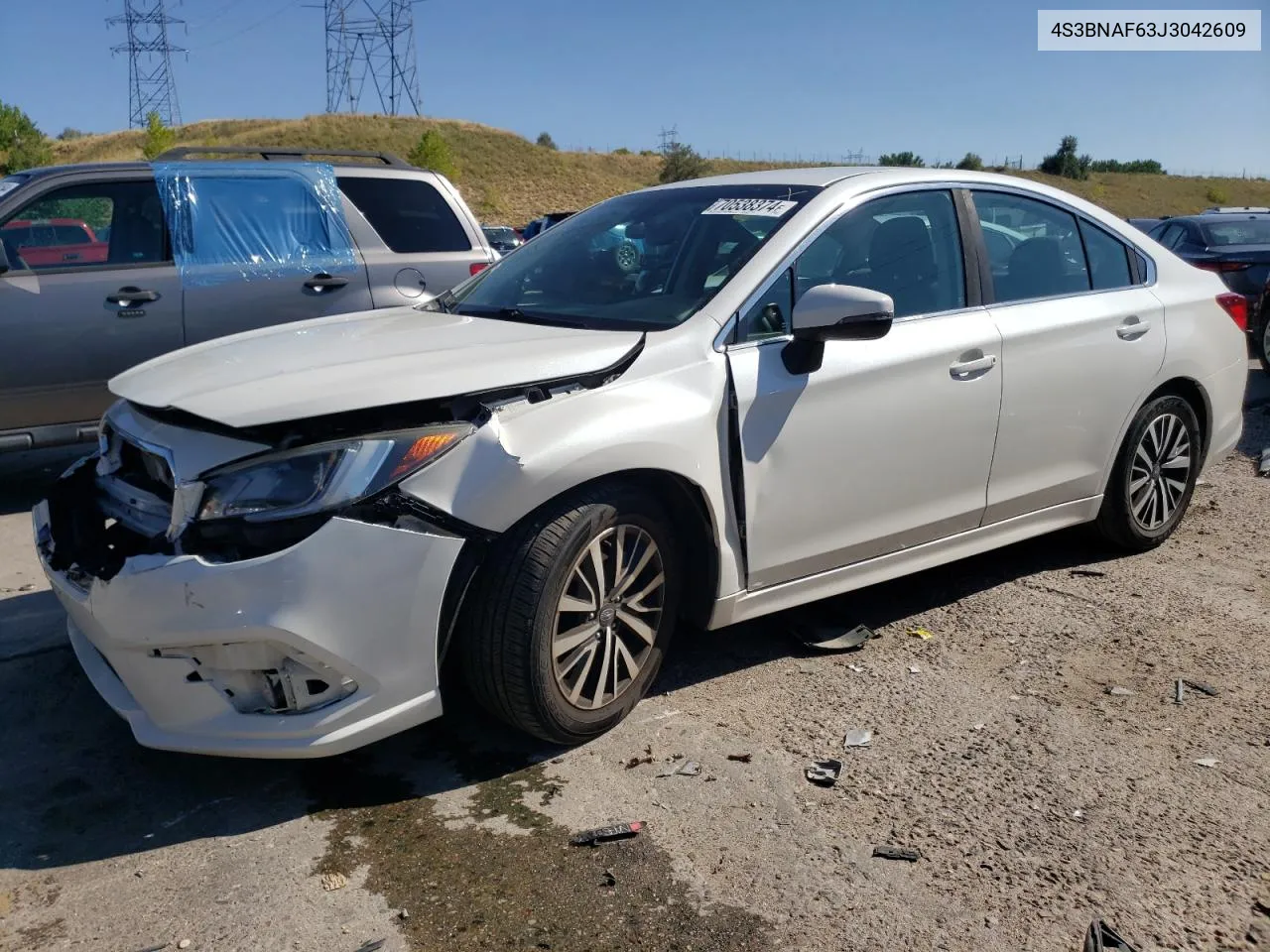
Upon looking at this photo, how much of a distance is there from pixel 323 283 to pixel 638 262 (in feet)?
11.8

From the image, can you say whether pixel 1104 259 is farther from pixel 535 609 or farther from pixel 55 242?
pixel 55 242

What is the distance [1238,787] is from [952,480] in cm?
142

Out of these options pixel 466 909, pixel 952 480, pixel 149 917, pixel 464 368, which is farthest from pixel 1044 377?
pixel 149 917

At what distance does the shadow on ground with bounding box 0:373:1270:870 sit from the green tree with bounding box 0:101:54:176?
209 ft

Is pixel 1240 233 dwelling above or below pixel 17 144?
below

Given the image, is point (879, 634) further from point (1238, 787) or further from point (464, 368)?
point (464, 368)

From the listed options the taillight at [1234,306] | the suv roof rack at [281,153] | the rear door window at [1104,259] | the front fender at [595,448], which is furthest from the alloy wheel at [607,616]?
the suv roof rack at [281,153]

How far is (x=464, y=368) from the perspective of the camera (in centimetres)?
309

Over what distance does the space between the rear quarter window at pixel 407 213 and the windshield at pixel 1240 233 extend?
355 inches

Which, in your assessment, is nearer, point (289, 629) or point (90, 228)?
point (289, 629)

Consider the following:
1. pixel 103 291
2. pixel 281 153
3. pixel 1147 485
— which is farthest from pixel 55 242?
pixel 1147 485

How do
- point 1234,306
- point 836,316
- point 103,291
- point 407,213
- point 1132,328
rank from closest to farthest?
point 836,316 → point 1132,328 → point 1234,306 → point 103,291 → point 407,213

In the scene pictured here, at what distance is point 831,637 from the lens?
Answer: 423 cm

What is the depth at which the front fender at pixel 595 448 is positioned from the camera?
2.93m
